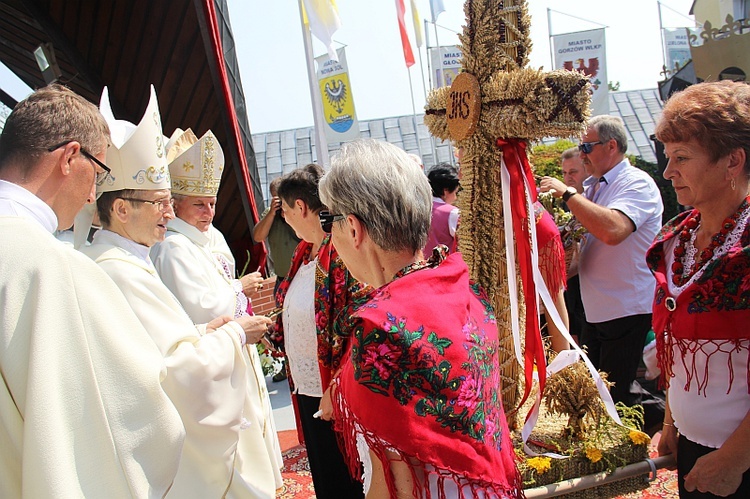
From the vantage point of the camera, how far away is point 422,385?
145 centimetres

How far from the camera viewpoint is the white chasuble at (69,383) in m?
1.35

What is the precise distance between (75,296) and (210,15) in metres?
5.01

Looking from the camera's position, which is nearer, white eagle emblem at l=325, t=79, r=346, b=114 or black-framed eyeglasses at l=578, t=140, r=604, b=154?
black-framed eyeglasses at l=578, t=140, r=604, b=154

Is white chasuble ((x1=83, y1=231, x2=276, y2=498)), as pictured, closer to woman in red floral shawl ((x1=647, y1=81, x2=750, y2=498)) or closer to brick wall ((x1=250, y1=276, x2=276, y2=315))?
woman in red floral shawl ((x1=647, y1=81, x2=750, y2=498))

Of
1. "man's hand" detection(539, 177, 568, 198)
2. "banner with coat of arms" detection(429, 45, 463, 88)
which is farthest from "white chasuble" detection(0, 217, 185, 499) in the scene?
"banner with coat of arms" detection(429, 45, 463, 88)

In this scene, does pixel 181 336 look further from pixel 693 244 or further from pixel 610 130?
pixel 610 130

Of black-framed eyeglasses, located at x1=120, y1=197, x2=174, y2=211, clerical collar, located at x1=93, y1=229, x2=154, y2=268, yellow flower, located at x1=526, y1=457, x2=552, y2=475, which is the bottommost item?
yellow flower, located at x1=526, y1=457, x2=552, y2=475

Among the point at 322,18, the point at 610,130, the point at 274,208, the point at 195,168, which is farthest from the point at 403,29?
the point at 195,168

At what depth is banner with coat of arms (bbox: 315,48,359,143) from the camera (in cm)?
1012

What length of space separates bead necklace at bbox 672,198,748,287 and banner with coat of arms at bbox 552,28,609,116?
1230 cm

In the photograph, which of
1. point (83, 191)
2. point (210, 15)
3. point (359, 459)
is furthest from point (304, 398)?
point (210, 15)

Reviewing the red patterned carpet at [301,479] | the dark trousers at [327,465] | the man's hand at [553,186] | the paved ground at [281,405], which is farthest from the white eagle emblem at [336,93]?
the dark trousers at [327,465]

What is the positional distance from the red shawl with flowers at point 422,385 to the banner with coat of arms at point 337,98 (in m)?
9.05

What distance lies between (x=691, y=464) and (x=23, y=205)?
2243mm
